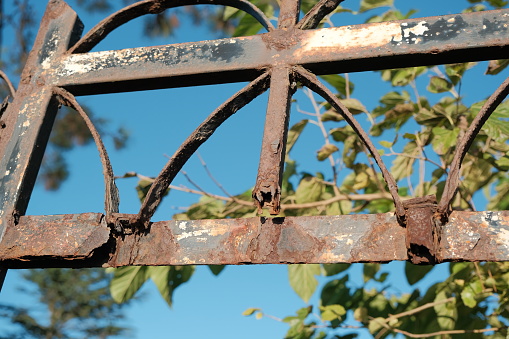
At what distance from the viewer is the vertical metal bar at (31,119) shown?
114 centimetres

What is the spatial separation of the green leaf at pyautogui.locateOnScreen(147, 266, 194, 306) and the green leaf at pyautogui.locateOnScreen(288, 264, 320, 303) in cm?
42

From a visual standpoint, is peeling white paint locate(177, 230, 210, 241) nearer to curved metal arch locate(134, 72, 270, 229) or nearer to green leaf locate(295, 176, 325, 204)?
curved metal arch locate(134, 72, 270, 229)

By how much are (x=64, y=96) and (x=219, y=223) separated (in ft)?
1.66

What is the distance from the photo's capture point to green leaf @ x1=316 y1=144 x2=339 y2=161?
2.39 meters

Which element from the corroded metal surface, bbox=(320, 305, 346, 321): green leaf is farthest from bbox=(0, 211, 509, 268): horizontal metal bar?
bbox=(320, 305, 346, 321): green leaf

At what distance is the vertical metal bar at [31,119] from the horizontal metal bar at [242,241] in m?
0.07

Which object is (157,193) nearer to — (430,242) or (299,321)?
(430,242)

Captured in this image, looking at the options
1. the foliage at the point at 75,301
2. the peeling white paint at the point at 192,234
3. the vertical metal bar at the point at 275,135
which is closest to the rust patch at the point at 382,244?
the vertical metal bar at the point at 275,135

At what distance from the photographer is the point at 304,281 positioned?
232cm

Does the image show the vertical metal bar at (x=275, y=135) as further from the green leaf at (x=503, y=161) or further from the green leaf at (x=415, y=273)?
the green leaf at (x=415, y=273)

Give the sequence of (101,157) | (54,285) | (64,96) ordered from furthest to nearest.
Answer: (54,285) < (64,96) < (101,157)

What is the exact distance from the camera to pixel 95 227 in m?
1.02

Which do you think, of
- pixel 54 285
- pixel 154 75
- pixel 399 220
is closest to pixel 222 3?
pixel 154 75

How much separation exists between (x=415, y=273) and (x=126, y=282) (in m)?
1.15
